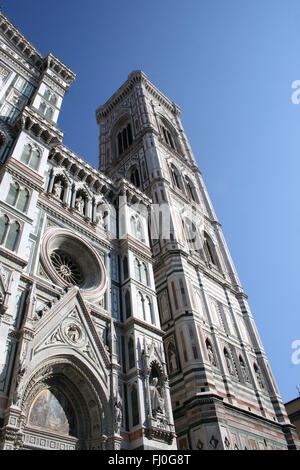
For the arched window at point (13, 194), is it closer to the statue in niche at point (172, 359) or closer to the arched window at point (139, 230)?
the arched window at point (139, 230)

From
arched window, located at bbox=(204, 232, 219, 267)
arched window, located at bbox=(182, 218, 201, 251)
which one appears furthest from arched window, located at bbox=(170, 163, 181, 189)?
arched window, located at bbox=(204, 232, 219, 267)

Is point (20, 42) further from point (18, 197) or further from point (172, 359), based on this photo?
point (172, 359)

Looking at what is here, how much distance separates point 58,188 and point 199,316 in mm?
9309

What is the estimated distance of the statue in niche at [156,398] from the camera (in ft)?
40.4

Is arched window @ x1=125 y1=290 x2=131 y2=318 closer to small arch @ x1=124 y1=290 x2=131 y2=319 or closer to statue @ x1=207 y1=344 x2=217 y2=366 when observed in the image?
small arch @ x1=124 y1=290 x2=131 y2=319

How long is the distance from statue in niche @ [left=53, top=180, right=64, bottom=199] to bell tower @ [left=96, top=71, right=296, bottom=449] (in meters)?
7.53

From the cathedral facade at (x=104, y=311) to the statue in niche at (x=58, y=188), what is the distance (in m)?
0.13

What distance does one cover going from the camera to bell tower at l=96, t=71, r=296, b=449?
15586 millimetres

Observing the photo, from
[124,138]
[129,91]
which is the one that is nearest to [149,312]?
[124,138]

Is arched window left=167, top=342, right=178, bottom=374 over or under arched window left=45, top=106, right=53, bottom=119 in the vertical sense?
under

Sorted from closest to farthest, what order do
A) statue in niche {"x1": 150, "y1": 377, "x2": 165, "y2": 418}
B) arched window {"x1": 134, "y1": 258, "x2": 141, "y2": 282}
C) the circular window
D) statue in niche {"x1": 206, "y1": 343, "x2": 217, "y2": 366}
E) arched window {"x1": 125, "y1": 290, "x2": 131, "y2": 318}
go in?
1. statue in niche {"x1": 150, "y1": 377, "x2": 165, "y2": 418}
2. the circular window
3. arched window {"x1": 125, "y1": 290, "x2": 131, "y2": 318}
4. arched window {"x1": 134, "y1": 258, "x2": 141, "y2": 282}
5. statue in niche {"x1": 206, "y1": 343, "x2": 217, "y2": 366}

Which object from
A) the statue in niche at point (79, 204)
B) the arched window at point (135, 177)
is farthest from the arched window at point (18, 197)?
the arched window at point (135, 177)

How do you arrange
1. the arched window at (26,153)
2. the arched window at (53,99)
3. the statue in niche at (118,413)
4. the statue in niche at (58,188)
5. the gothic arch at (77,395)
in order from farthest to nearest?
the arched window at (53,99) < the statue in niche at (58,188) < the arched window at (26,153) < the statue in niche at (118,413) < the gothic arch at (77,395)

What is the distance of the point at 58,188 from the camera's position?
16766mm
